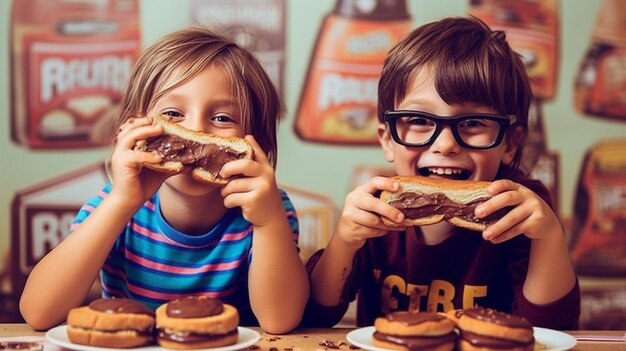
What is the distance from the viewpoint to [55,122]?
3008 mm

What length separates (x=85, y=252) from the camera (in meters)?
1.40

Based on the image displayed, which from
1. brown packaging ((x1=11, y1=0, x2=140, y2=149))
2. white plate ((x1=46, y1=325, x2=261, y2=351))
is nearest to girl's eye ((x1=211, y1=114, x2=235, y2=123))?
white plate ((x1=46, y1=325, x2=261, y2=351))

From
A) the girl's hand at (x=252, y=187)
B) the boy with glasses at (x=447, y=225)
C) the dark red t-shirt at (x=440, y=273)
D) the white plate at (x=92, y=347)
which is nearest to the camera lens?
the white plate at (x=92, y=347)

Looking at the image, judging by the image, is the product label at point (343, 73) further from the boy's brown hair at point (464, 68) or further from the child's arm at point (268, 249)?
the child's arm at point (268, 249)

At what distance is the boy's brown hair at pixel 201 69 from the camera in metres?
1.63

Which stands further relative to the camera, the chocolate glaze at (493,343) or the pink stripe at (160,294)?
the pink stripe at (160,294)

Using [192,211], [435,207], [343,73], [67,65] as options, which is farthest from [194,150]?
[67,65]

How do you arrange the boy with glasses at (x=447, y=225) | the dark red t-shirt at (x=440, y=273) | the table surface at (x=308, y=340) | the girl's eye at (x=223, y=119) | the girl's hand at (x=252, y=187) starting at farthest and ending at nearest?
the dark red t-shirt at (x=440, y=273), the girl's eye at (x=223, y=119), the boy with glasses at (x=447, y=225), the girl's hand at (x=252, y=187), the table surface at (x=308, y=340)

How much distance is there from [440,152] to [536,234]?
0.90ft

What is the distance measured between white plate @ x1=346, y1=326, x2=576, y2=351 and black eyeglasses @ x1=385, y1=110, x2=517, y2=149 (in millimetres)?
441

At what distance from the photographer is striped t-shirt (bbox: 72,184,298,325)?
5.35ft

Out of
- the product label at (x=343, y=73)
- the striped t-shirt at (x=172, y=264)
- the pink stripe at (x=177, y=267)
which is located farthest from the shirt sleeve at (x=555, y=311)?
the product label at (x=343, y=73)

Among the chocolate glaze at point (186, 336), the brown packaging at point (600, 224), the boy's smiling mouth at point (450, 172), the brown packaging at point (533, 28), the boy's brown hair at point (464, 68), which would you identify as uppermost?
the brown packaging at point (533, 28)

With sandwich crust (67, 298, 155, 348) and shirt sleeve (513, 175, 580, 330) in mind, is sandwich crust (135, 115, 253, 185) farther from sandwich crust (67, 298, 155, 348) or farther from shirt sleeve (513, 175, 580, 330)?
shirt sleeve (513, 175, 580, 330)
